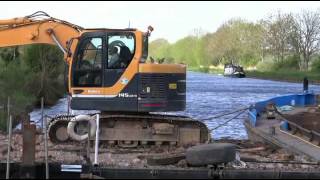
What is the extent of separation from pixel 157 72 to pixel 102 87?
4.32 ft

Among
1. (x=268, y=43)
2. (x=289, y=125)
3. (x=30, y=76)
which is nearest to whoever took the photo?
(x=289, y=125)

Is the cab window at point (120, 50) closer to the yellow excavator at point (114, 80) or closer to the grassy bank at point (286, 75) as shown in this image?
the yellow excavator at point (114, 80)

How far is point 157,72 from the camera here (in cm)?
1419

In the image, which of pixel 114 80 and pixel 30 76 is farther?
pixel 30 76

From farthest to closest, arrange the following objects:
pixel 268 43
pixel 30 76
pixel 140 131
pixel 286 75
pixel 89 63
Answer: pixel 268 43 → pixel 286 75 → pixel 30 76 → pixel 140 131 → pixel 89 63

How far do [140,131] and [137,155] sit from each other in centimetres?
165

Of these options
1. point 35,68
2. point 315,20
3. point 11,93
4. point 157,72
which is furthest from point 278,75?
point 157,72

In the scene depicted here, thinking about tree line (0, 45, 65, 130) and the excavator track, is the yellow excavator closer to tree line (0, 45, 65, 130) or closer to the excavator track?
the excavator track

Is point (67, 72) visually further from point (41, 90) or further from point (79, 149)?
point (41, 90)

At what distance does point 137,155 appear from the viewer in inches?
516

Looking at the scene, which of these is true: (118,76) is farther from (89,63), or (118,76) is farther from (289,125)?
(289,125)

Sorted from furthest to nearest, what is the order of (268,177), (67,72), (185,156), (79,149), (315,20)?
(315,20), (67,72), (79,149), (185,156), (268,177)

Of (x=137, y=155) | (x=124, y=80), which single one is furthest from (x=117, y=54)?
(x=137, y=155)

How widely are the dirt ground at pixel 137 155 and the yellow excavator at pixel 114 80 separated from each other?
46 centimetres
